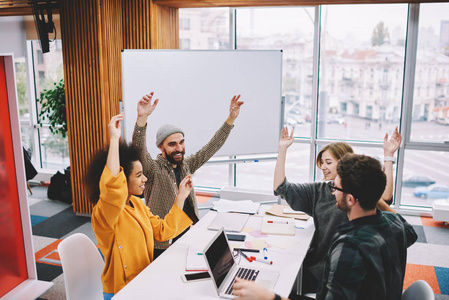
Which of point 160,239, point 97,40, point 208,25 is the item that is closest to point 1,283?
point 160,239

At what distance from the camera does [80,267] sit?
2.66 meters

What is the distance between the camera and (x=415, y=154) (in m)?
5.86

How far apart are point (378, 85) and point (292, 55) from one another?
129 centimetres

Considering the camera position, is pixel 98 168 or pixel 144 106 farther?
pixel 144 106

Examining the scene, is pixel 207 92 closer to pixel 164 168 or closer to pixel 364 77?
pixel 164 168

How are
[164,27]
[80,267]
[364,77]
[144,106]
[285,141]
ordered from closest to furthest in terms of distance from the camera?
[80,267], [285,141], [144,106], [164,27], [364,77]

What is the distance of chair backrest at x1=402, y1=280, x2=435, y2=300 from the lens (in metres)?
2.03

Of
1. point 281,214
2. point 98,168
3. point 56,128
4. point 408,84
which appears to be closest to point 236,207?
point 281,214

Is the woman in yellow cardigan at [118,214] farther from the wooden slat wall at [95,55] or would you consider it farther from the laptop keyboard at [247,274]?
the wooden slat wall at [95,55]

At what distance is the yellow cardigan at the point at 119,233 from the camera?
2285 millimetres

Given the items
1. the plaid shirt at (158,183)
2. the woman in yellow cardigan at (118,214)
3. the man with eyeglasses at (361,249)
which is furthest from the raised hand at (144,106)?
the man with eyeglasses at (361,249)

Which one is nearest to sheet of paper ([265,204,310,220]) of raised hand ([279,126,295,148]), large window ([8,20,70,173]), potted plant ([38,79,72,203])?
raised hand ([279,126,295,148])

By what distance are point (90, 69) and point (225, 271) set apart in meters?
3.76

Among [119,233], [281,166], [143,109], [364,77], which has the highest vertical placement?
[364,77]
